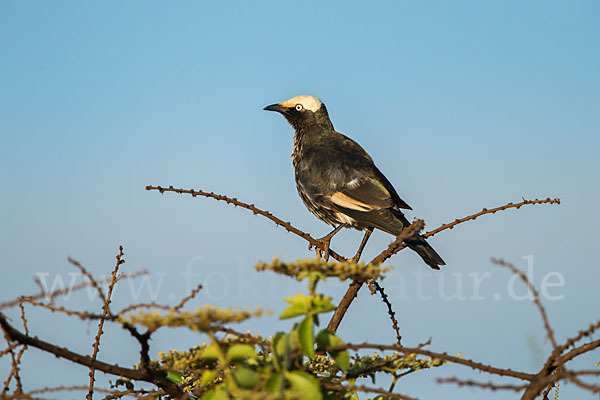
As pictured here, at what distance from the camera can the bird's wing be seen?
538 centimetres

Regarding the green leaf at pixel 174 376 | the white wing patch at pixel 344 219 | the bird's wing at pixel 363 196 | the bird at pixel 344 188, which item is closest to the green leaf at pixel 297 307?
the green leaf at pixel 174 376

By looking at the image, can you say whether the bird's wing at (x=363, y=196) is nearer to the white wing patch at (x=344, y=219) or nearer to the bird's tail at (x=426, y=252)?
the white wing patch at (x=344, y=219)

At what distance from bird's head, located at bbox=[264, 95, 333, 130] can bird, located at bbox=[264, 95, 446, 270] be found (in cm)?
2

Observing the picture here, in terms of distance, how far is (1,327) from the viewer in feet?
5.53

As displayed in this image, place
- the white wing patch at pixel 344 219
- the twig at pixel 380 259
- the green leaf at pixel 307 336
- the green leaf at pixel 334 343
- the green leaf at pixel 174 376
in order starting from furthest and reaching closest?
the white wing patch at pixel 344 219 → the twig at pixel 380 259 → the green leaf at pixel 174 376 → the green leaf at pixel 334 343 → the green leaf at pixel 307 336

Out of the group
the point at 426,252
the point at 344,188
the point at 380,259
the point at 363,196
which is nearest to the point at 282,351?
the point at 380,259

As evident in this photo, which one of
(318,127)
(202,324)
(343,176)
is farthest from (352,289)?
(318,127)

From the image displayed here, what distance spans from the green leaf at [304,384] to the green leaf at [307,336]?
57mm

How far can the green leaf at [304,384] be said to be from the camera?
1478mm

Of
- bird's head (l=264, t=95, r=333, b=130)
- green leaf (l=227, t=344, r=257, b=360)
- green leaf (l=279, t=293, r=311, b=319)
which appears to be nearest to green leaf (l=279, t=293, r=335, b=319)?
green leaf (l=279, t=293, r=311, b=319)

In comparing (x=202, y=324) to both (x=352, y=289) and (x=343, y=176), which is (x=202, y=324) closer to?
(x=352, y=289)

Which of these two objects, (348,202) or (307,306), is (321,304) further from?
(348,202)

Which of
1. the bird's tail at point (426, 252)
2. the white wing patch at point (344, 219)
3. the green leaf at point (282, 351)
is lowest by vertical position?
the green leaf at point (282, 351)

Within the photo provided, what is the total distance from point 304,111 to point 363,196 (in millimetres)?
1733
